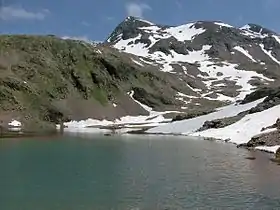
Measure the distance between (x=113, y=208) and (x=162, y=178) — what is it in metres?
14.7

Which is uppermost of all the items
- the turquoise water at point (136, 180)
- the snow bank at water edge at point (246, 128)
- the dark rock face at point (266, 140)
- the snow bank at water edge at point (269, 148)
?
the snow bank at water edge at point (246, 128)

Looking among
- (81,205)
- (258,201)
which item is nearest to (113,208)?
(81,205)

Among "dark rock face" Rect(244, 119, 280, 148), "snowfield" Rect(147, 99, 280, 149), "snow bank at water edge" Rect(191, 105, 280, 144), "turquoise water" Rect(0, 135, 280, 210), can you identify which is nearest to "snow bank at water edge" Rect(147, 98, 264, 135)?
"snowfield" Rect(147, 99, 280, 149)

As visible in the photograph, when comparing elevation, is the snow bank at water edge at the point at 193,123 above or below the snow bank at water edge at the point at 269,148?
above

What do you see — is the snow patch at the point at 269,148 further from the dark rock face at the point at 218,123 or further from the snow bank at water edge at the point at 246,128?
the dark rock face at the point at 218,123

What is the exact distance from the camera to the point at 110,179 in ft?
155

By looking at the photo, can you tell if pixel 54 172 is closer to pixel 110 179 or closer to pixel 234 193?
pixel 110 179

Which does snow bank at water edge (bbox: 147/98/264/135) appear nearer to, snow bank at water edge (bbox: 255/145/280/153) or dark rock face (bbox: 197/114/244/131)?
dark rock face (bbox: 197/114/244/131)

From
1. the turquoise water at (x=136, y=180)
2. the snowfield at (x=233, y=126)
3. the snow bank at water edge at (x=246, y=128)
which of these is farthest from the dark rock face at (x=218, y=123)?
the turquoise water at (x=136, y=180)

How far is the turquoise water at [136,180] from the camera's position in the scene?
36188 millimetres

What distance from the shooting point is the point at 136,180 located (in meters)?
46.5

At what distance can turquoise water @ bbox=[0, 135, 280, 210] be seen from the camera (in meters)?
36.2

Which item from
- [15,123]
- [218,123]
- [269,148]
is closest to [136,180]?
[269,148]

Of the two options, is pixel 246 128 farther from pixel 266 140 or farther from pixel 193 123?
pixel 193 123
